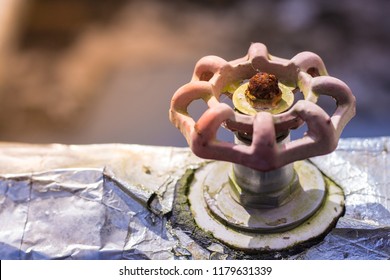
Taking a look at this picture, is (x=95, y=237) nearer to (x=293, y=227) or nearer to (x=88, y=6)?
(x=293, y=227)

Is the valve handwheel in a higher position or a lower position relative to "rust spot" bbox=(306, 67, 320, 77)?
lower

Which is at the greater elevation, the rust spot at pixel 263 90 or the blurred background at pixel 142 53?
the rust spot at pixel 263 90

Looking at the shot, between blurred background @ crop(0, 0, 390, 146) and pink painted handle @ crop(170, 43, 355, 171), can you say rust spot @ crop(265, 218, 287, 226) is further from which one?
blurred background @ crop(0, 0, 390, 146)

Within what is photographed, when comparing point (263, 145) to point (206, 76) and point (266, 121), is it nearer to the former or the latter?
point (266, 121)

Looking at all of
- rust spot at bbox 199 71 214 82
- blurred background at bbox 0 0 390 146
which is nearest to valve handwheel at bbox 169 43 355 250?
rust spot at bbox 199 71 214 82

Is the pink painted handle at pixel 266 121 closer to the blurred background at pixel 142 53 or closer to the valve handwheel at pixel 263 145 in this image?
the valve handwheel at pixel 263 145

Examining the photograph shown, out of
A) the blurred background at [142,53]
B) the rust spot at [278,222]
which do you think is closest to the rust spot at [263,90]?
the rust spot at [278,222]

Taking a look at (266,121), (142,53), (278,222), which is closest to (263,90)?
(266,121)
